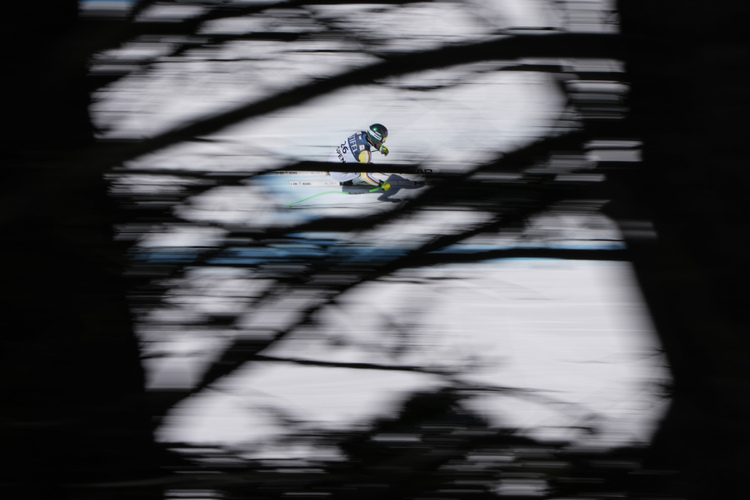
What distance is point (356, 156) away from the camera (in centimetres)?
125

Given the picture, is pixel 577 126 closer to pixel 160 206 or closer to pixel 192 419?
pixel 160 206

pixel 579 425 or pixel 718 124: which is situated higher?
pixel 718 124

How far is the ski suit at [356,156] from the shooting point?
1.24 meters

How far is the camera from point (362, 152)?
1.25m

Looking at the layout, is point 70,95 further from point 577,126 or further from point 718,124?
point 718,124

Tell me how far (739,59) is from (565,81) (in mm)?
371

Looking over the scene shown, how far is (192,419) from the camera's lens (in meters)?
1.28

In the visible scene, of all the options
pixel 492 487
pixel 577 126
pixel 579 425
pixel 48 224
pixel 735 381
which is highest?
pixel 577 126

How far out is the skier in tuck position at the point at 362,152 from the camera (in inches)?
49.0

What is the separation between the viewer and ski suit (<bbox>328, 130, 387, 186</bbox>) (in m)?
1.24

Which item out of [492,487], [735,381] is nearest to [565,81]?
[735,381]

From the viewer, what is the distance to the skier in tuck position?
1244 millimetres

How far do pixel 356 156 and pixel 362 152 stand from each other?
0.02 m

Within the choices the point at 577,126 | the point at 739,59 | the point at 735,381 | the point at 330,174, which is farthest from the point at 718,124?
the point at 330,174
